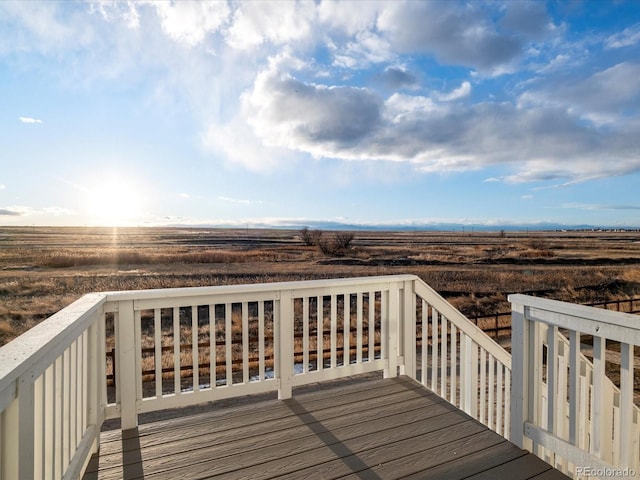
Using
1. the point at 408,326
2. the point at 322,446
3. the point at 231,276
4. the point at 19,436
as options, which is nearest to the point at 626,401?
the point at 322,446

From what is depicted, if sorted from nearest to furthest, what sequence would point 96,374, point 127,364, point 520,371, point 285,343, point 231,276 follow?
1. point 520,371
2. point 96,374
3. point 127,364
4. point 285,343
5. point 231,276

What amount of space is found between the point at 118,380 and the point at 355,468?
5.19 ft

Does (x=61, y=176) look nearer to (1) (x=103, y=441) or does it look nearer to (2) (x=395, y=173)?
(2) (x=395, y=173)

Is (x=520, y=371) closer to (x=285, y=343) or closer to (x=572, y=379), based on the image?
(x=572, y=379)

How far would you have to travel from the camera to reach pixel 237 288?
7.95 ft

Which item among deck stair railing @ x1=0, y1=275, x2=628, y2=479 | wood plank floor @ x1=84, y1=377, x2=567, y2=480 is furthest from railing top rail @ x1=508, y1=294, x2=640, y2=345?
wood plank floor @ x1=84, y1=377, x2=567, y2=480

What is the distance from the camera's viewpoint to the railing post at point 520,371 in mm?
1850

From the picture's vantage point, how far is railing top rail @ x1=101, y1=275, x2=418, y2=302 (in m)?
2.17

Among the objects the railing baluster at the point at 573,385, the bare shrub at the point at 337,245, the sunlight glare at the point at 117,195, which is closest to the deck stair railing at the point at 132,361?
the railing baluster at the point at 573,385

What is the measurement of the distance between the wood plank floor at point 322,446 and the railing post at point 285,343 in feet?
0.43

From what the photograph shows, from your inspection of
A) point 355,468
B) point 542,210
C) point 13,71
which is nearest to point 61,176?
point 13,71

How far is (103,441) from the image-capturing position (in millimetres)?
2084

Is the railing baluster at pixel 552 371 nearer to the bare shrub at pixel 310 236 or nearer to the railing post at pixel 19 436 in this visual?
the railing post at pixel 19 436

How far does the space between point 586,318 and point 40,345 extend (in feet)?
7.06
